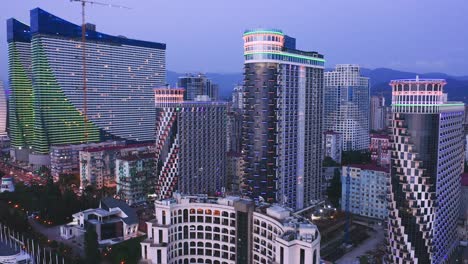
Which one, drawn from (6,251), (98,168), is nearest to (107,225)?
(6,251)

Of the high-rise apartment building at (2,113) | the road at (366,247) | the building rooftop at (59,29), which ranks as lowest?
the road at (366,247)

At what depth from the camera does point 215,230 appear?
4250cm

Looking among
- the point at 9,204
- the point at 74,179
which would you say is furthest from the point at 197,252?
the point at 74,179

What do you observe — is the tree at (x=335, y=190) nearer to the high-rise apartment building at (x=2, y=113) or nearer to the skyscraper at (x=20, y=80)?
the skyscraper at (x=20, y=80)

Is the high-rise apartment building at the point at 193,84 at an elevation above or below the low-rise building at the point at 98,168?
above

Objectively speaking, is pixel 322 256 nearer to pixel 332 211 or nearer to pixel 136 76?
pixel 332 211

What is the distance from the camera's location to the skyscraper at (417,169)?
43.0 meters

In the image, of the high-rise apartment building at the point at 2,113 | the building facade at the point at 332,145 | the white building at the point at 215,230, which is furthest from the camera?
the high-rise apartment building at the point at 2,113

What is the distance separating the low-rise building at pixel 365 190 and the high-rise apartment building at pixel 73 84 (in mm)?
75630

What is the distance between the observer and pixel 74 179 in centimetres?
9081

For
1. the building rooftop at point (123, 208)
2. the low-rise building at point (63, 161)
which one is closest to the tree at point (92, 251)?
the building rooftop at point (123, 208)

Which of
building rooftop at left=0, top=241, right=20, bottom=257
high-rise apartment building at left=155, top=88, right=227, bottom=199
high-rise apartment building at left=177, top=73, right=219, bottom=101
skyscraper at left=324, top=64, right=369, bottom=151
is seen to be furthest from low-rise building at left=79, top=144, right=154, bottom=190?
skyscraper at left=324, top=64, right=369, bottom=151

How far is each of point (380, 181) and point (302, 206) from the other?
14211 mm

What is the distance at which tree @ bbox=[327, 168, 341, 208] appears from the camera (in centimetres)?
7888
